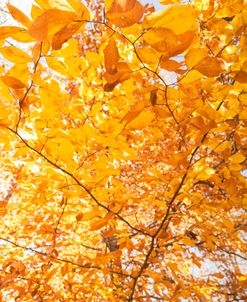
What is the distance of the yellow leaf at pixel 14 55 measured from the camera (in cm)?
73

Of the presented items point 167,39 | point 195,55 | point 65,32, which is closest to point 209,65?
point 195,55

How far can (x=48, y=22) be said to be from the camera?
0.49m

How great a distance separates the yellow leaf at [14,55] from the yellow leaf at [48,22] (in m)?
0.26

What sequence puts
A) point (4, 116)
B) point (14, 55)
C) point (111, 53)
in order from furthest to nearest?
1. point (4, 116)
2. point (14, 55)
3. point (111, 53)

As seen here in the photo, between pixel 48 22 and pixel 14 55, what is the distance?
30 cm

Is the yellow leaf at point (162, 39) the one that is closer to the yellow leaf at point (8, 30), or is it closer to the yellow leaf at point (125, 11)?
the yellow leaf at point (125, 11)

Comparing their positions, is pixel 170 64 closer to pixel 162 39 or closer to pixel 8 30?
pixel 162 39

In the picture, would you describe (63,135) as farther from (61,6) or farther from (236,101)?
(236,101)

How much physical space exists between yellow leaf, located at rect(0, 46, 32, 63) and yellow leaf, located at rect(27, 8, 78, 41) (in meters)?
0.26

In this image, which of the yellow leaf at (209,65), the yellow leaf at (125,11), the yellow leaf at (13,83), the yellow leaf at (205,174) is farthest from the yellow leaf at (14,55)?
the yellow leaf at (205,174)

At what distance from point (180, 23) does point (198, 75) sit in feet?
0.79

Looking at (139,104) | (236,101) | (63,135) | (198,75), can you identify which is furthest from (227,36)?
(63,135)

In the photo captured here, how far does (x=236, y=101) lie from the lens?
97 centimetres

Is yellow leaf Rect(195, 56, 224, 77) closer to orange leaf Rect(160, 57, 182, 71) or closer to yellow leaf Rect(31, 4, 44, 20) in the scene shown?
orange leaf Rect(160, 57, 182, 71)
